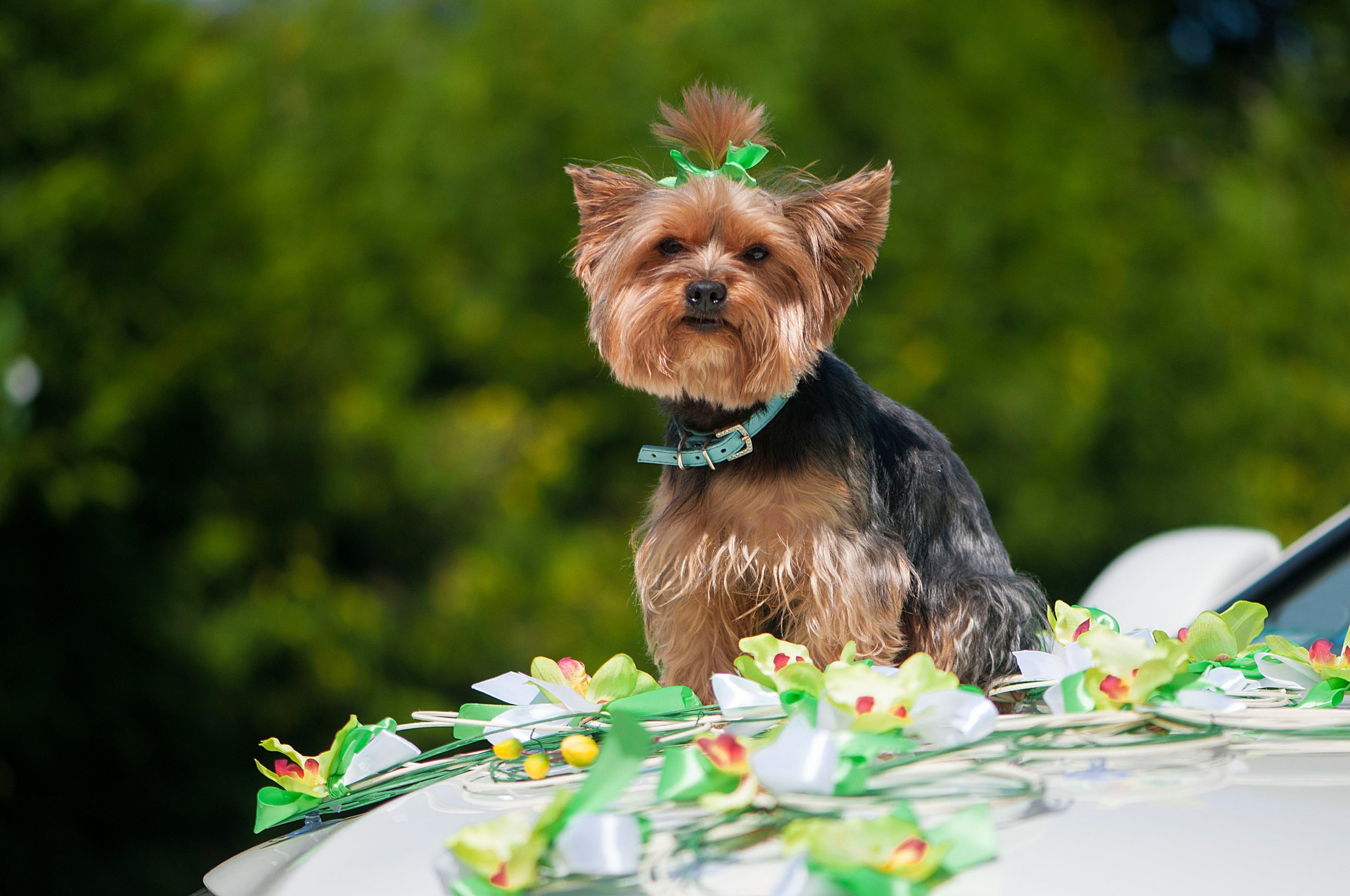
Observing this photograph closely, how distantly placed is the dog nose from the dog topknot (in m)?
0.17

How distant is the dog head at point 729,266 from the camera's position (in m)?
Result: 1.78

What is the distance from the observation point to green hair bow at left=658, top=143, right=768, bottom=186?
1.77m

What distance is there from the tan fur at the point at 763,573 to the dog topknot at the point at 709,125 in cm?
47

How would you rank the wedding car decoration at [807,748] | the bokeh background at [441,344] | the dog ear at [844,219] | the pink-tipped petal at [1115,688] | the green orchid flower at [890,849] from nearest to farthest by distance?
1. the green orchid flower at [890,849]
2. the wedding car decoration at [807,748]
3. the pink-tipped petal at [1115,688]
4. the dog ear at [844,219]
5. the bokeh background at [441,344]

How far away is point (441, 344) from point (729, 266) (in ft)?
21.7

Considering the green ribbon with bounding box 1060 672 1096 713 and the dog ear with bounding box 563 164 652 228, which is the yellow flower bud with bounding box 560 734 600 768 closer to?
the green ribbon with bounding box 1060 672 1096 713

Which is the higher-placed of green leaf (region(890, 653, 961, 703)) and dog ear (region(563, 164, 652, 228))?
dog ear (region(563, 164, 652, 228))

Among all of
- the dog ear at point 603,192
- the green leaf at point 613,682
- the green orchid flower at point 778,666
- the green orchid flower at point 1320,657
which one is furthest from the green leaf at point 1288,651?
the dog ear at point 603,192

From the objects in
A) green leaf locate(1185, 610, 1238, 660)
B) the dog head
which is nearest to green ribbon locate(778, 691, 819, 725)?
the dog head

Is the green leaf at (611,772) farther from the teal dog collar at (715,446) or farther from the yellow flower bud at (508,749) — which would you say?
the teal dog collar at (715,446)

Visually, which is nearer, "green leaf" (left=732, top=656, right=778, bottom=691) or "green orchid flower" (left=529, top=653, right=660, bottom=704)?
"green leaf" (left=732, top=656, right=778, bottom=691)

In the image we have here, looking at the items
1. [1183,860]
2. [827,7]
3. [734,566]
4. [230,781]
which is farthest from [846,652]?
[827,7]

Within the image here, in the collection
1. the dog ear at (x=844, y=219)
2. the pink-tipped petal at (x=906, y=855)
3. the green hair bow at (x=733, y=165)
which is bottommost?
the pink-tipped petal at (x=906, y=855)

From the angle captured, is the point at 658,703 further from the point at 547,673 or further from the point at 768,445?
the point at 768,445
